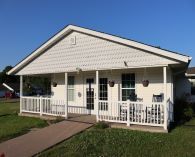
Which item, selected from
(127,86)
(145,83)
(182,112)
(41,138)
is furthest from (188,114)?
(41,138)

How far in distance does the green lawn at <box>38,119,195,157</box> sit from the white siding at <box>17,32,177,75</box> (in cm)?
343

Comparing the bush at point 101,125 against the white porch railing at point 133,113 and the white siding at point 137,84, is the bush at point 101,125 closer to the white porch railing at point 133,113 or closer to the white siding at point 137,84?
the white porch railing at point 133,113

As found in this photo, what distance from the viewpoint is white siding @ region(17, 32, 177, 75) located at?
13.5 m

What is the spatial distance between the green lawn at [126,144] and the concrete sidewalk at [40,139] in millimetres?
461

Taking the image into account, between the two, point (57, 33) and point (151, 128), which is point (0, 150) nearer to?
point (151, 128)

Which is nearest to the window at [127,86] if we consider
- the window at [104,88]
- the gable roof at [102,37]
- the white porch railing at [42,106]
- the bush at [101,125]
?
the window at [104,88]

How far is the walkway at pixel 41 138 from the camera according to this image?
9605 mm

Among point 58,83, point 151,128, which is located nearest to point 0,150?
point 151,128

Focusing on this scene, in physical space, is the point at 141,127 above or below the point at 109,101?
below

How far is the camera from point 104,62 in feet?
47.8

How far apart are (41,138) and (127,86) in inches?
246

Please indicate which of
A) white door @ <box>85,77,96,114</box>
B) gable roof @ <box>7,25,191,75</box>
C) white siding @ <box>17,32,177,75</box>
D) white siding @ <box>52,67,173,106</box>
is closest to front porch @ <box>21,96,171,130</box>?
white door @ <box>85,77,96,114</box>

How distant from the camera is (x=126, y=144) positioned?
9.92 m

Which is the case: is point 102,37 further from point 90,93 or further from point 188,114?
point 188,114
